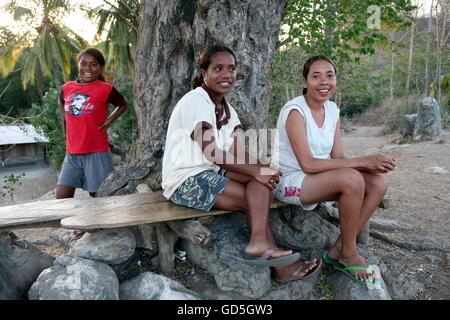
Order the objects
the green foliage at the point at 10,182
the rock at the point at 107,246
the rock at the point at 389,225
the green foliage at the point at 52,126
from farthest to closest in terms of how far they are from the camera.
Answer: the green foliage at the point at 52,126 → the green foliage at the point at 10,182 → the rock at the point at 389,225 → the rock at the point at 107,246

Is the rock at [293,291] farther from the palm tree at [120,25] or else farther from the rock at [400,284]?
the palm tree at [120,25]

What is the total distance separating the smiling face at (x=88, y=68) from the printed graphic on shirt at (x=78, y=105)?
162 mm

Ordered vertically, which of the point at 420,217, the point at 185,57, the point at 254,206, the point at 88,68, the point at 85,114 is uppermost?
the point at 185,57

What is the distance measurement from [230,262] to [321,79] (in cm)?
143

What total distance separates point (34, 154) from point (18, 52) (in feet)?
16.5

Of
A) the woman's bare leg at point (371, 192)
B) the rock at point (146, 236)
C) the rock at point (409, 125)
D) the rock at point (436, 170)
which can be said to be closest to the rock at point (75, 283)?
the rock at point (146, 236)

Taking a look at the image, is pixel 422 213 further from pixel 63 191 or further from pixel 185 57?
pixel 63 191

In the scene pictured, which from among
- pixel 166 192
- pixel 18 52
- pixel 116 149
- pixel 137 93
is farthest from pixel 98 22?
pixel 166 192

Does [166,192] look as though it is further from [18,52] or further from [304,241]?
[18,52]

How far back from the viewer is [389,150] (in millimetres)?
8805

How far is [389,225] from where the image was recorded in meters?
3.69

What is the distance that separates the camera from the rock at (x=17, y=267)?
2122 mm

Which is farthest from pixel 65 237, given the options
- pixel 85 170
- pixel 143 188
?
pixel 143 188

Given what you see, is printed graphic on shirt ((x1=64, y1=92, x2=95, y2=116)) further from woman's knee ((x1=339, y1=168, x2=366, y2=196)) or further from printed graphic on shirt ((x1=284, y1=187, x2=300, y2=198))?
woman's knee ((x1=339, y1=168, x2=366, y2=196))
